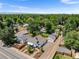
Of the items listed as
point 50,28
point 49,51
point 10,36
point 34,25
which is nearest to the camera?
point 49,51

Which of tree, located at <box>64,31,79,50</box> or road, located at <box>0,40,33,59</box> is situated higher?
tree, located at <box>64,31,79,50</box>

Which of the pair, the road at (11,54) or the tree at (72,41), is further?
the tree at (72,41)

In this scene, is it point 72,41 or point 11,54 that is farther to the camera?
point 72,41

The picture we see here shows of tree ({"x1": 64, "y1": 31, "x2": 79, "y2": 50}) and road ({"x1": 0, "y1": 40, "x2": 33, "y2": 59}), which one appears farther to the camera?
tree ({"x1": 64, "y1": 31, "x2": 79, "y2": 50})

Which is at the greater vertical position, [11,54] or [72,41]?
[72,41]

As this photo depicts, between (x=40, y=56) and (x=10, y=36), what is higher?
(x=10, y=36)

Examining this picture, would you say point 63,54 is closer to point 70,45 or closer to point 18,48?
point 70,45

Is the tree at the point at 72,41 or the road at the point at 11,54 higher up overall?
the tree at the point at 72,41

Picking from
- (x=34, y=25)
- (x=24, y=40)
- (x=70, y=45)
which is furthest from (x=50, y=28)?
(x=70, y=45)

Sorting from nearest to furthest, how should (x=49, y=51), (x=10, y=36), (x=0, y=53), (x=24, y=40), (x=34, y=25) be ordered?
1. (x=0, y=53)
2. (x=49, y=51)
3. (x=10, y=36)
4. (x=24, y=40)
5. (x=34, y=25)

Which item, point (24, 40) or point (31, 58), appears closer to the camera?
point (31, 58)
